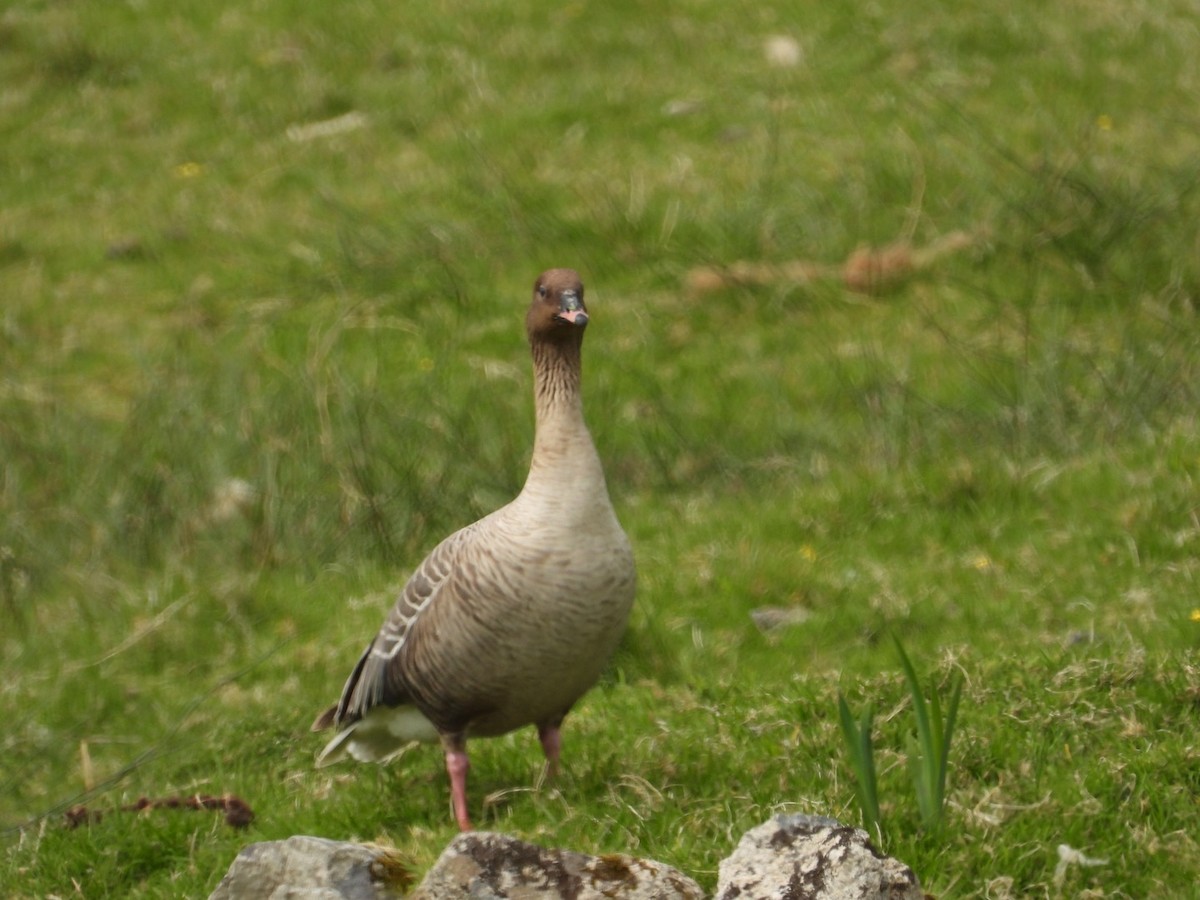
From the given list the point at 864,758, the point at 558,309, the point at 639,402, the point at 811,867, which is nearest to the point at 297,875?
the point at 811,867

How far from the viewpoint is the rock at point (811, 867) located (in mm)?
3916

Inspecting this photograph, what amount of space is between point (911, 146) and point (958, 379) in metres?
3.19

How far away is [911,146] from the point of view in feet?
42.3

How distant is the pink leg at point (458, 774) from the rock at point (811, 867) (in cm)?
161

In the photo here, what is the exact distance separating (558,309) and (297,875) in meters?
2.04

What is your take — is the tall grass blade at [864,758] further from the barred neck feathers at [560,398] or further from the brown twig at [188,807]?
the brown twig at [188,807]

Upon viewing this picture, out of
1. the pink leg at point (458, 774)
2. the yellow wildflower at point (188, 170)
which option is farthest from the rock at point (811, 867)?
the yellow wildflower at point (188, 170)

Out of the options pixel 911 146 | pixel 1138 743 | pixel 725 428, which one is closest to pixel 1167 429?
pixel 725 428

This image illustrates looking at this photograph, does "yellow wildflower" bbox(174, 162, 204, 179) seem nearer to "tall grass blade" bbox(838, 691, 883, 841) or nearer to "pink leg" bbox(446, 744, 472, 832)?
"pink leg" bbox(446, 744, 472, 832)

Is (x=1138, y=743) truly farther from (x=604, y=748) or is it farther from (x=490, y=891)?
(x=490, y=891)

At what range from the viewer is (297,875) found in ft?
13.6

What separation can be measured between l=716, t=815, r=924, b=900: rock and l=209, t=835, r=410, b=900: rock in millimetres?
877

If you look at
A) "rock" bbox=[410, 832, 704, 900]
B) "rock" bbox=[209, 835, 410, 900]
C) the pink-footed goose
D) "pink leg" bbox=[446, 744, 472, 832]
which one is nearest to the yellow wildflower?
the pink-footed goose

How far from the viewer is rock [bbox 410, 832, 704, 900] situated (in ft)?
13.2
